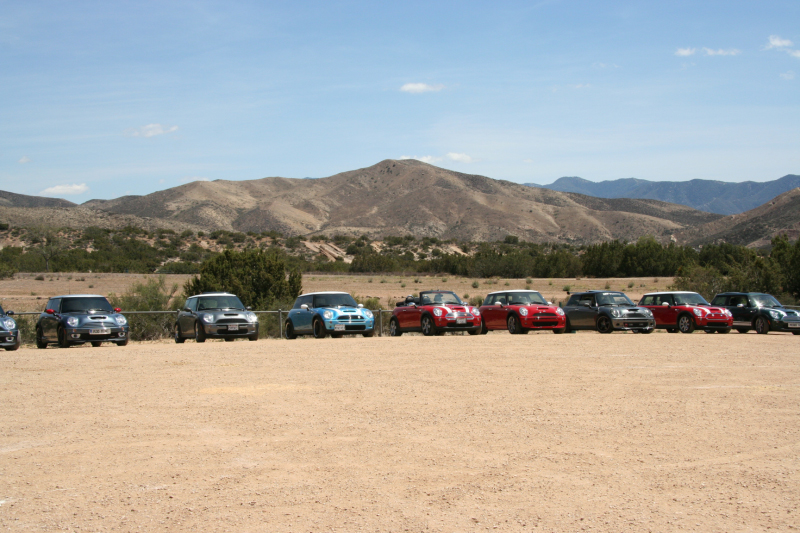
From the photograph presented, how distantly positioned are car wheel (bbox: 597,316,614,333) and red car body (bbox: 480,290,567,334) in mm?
1122

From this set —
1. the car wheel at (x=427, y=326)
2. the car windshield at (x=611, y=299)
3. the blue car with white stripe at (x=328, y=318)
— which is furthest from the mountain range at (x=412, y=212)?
the car windshield at (x=611, y=299)

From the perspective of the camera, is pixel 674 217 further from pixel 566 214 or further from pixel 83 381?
pixel 83 381

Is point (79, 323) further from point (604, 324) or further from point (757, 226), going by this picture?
point (757, 226)

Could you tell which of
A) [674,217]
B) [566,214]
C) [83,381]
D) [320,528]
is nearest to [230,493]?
[320,528]

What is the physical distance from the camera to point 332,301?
24.2 metres

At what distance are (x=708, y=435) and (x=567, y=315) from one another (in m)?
16.7

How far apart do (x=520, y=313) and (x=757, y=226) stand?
98.4 meters

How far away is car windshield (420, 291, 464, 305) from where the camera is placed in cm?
2445

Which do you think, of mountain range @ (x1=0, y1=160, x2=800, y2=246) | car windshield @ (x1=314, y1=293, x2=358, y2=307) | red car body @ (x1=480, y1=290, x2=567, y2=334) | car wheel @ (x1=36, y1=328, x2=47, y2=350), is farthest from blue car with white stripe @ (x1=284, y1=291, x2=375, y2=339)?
mountain range @ (x1=0, y1=160, x2=800, y2=246)

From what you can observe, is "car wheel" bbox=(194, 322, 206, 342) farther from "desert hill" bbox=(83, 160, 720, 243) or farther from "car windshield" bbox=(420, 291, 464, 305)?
"desert hill" bbox=(83, 160, 720, 243)

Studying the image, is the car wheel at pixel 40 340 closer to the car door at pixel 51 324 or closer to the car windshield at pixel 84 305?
the car door at pixel 51 324

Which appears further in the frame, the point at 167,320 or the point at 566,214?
the point at 566,214

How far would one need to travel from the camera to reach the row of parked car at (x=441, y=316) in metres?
21.8

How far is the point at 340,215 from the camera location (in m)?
148
